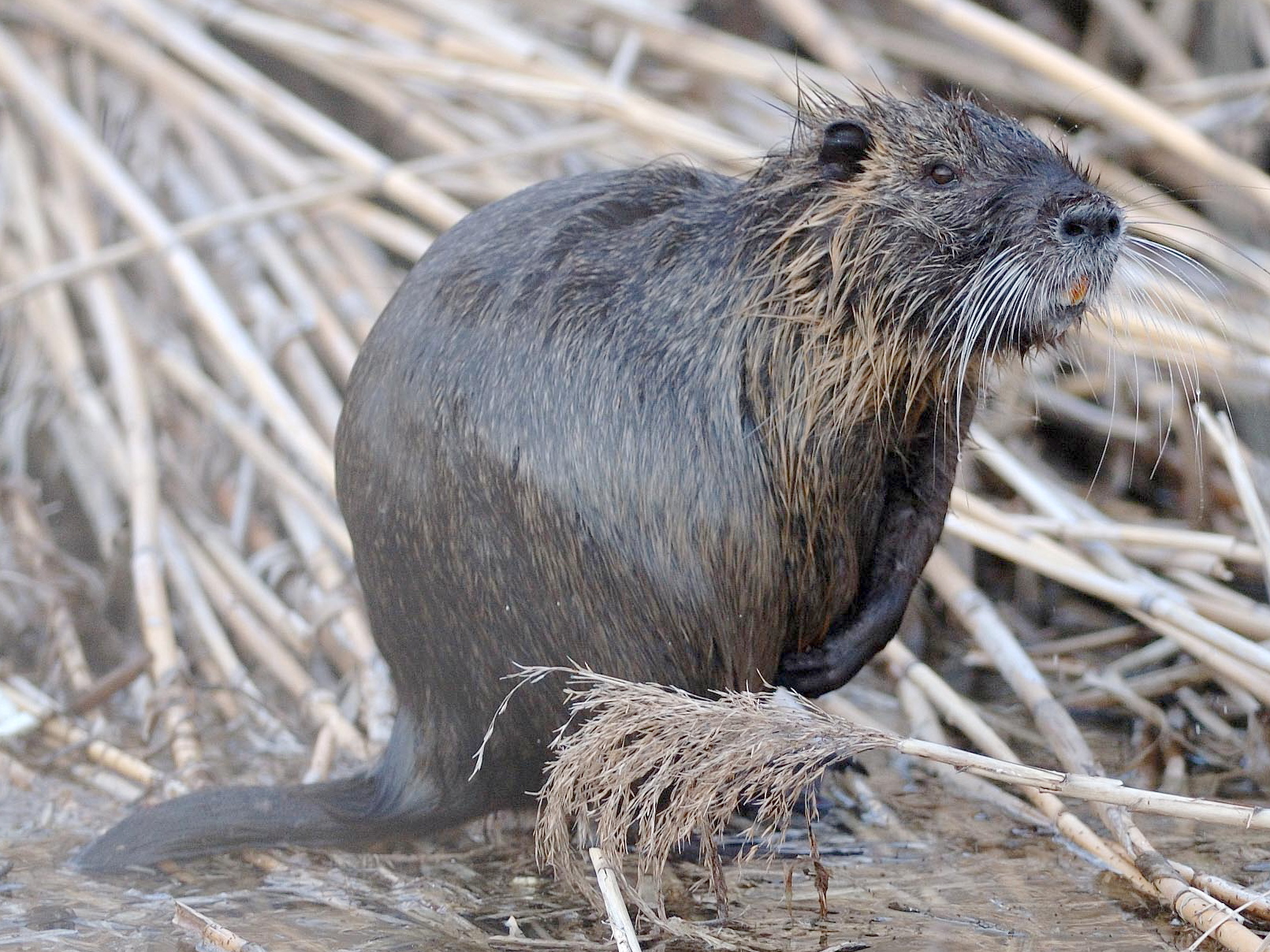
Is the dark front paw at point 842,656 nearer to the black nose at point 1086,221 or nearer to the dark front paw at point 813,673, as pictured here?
the dark front paw at point 813,673

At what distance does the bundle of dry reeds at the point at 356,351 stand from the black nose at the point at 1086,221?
175mm

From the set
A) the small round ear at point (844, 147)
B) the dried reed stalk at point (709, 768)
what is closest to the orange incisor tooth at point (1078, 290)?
the small round ear at point (844, 147)

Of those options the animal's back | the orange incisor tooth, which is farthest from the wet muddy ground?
the orange incisor tooth

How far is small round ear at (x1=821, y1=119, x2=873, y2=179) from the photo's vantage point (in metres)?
2.62

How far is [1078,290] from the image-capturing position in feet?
8.12

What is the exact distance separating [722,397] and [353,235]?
2.14 metres

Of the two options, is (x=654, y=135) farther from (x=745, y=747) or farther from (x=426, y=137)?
(x=745, y=747)

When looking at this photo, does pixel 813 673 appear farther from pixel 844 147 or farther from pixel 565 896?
pixel 844 147

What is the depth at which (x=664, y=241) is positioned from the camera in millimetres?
2734

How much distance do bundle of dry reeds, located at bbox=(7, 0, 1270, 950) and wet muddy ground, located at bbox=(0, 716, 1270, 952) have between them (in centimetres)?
12

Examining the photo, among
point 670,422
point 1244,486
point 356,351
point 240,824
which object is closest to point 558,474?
point 670,422

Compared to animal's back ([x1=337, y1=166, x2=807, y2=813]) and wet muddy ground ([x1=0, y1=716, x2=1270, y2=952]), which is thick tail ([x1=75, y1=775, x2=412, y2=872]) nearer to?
wet muddy ground ([x1=0, y1=716, x2=1270, y2=952])

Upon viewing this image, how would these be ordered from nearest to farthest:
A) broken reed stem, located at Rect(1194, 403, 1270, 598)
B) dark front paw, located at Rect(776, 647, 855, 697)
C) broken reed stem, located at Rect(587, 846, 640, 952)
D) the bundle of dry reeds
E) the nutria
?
broken reed stem, located at Rect(587, 846, 640, 952) → the nutria → dark front paw, located at Rect(776, 647, 855, 697) → broken reed stem, located at Rect(1194, 403, 1270, 598) → the bundle of dry reeds

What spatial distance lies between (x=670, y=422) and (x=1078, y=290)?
674mm
